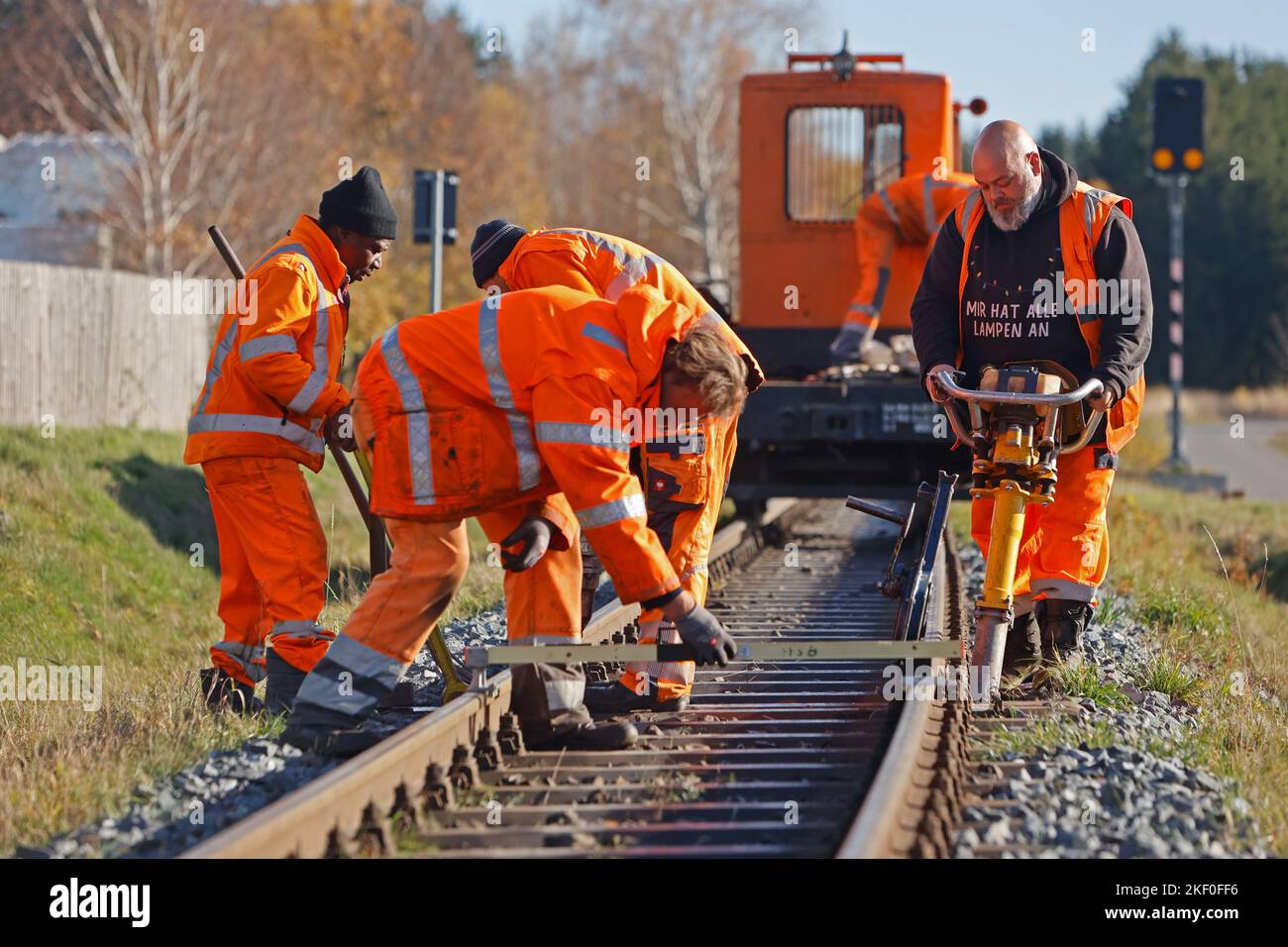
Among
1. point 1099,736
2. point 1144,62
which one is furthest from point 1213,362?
point 1099,736

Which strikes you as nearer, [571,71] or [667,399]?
[667,399]

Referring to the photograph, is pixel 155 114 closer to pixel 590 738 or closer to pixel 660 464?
pixel 660 464

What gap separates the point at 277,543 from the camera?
5.84m

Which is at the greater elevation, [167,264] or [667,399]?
[167,264]

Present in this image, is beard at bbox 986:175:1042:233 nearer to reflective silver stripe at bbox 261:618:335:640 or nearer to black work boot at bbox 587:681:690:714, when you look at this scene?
black work boot at bbox 587:681:690:714

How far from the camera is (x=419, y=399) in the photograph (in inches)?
184

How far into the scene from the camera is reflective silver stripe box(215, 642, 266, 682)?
6.09 meters

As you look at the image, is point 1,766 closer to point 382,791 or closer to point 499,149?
point 382,791

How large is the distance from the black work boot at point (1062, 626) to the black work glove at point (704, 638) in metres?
1.90

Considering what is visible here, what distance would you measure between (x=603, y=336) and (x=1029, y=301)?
1.95 metres

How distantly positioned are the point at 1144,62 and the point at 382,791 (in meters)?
57.9

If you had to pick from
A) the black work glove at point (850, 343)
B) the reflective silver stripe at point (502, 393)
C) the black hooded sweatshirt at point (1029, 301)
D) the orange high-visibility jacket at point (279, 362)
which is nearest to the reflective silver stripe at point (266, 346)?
the orange high-visibility jacket at point (279, 362)

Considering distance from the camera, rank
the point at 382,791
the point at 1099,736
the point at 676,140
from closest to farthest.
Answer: the point at 382,791, the point at 1099,736, the point at 676,140

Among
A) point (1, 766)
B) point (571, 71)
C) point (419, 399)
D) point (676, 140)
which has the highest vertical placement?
point (571, 71)
